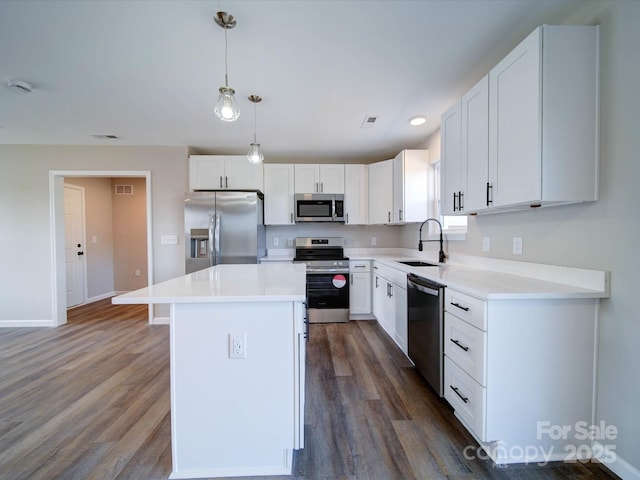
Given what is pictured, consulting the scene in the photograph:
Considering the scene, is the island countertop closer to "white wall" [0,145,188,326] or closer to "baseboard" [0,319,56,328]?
"white wall" [0,145,188,326]

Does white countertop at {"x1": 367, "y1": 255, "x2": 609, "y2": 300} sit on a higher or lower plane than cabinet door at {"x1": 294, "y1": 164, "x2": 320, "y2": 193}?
lower

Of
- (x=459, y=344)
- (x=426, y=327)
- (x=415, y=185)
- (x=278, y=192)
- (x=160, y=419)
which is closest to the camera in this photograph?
(x=459, y=344)

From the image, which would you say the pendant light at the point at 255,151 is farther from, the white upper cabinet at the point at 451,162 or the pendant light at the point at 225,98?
the white upper cabinet at the point at 451,162

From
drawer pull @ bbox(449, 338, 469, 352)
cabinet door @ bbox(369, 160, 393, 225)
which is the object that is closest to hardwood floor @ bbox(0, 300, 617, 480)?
drawer pull @ bbox(449, 338, 469, 352)

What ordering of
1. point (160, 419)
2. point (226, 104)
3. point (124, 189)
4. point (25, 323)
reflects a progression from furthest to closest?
point (124, 189), point (25, 323), point (160, 419), point (226, 104)

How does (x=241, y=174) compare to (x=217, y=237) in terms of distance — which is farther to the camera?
(x=241, y=174)

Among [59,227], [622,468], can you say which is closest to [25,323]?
[59,227]

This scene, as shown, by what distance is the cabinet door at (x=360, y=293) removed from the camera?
3.80m

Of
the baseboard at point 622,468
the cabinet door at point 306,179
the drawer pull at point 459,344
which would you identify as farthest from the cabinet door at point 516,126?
the cabinet door at point 306,179

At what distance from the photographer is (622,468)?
4.35 feet

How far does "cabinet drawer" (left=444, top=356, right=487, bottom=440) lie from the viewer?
145 cm

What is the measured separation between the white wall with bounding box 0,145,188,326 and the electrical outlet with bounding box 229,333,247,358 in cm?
281

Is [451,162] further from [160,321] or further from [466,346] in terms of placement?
[160,321]

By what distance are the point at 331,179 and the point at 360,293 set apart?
171cm
